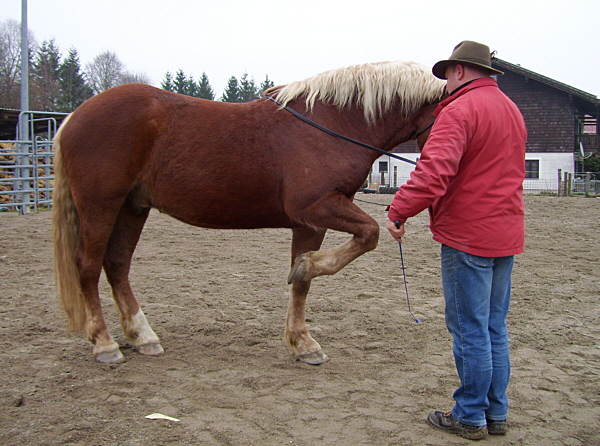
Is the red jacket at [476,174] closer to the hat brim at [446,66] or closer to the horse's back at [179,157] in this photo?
the hat brim at [446,66]

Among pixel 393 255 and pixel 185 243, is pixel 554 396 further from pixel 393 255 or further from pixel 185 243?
pixel 185 243

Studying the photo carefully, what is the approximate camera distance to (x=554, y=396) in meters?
3.07

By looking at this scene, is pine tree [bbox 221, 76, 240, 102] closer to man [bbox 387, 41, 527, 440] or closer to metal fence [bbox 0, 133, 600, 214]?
metal fence [bbox 0, 133, 600, 214]

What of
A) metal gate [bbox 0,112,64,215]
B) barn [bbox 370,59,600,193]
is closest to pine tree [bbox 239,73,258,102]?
barn [bbox 370,59,600,193]

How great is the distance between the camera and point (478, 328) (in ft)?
8.52

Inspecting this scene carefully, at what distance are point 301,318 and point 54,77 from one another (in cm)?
5376

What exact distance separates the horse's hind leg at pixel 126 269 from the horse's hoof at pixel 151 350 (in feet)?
0.13

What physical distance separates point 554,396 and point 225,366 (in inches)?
82.3

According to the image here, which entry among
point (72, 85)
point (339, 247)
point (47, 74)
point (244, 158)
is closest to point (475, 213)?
point (339, 247)

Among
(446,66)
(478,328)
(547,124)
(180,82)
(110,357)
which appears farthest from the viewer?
(180,82)

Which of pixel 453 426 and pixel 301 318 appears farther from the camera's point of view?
pixel 301 318

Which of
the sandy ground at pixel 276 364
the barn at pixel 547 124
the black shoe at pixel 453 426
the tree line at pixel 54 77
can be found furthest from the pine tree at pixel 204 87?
the black shoe at pixel 453 426

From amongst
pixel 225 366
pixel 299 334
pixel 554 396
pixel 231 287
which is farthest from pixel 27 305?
pixel 554 396

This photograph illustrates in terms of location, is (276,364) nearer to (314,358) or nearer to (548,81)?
(314,358)
